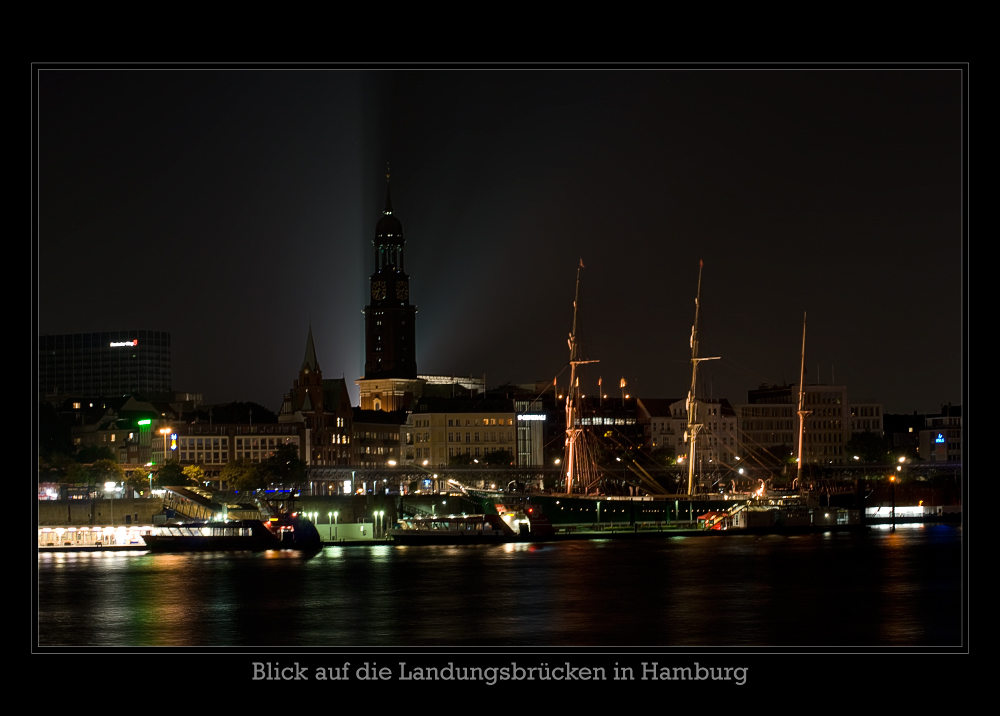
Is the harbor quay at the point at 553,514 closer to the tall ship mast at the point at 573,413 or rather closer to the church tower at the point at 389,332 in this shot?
the tall ship mast at the point at 573,413

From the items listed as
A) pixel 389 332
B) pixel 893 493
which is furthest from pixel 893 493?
pixel 389 332

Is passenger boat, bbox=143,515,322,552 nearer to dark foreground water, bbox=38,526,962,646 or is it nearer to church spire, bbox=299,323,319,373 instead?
dark foreground water, bbox=38,526,962,646

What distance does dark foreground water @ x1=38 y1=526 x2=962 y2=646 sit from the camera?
1190 inches

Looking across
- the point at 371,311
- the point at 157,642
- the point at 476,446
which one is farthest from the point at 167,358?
the point at 157,642

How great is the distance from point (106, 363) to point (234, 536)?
81.5 m

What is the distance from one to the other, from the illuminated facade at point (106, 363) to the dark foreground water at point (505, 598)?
79138 millimetres

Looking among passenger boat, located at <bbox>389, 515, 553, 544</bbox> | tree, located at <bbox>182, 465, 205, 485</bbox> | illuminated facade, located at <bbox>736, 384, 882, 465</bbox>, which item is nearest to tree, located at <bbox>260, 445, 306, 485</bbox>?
tree, located at <bbox>182, 465, 205, 485</bbox>

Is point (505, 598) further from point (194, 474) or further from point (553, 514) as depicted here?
point (194, 474)

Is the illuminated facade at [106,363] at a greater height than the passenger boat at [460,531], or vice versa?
the illuminated facade at [106,363]

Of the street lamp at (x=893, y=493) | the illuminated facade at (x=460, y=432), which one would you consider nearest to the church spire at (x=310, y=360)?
the illuminated facade at (x=460, y=432)

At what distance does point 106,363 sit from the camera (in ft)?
441

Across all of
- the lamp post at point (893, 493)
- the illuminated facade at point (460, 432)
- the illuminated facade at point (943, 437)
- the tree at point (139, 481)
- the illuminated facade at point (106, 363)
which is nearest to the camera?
the tree at point (139, 481)

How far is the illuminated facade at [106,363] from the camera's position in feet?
435
